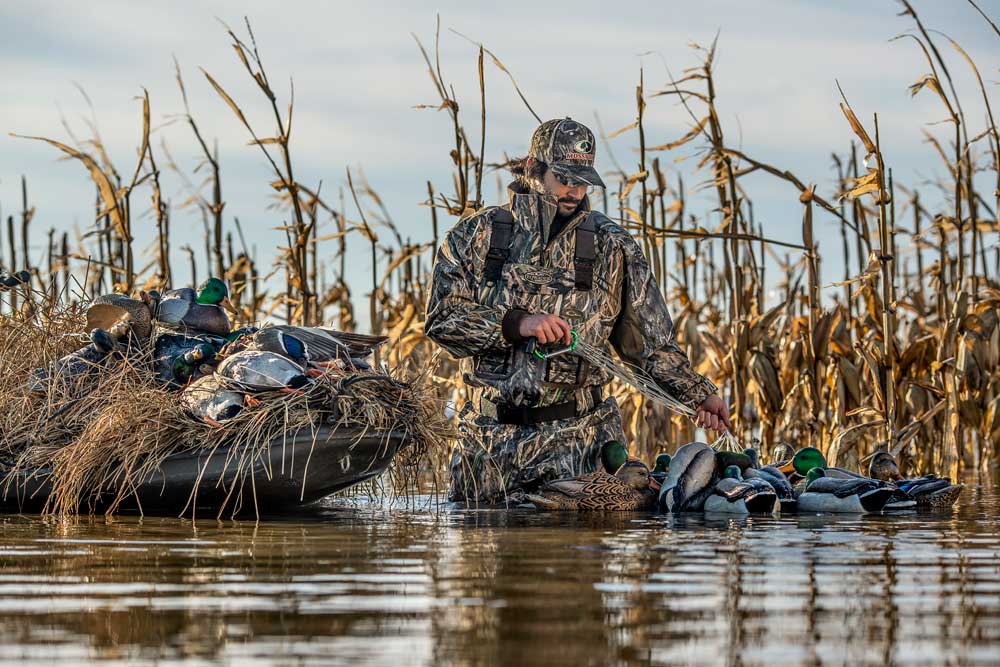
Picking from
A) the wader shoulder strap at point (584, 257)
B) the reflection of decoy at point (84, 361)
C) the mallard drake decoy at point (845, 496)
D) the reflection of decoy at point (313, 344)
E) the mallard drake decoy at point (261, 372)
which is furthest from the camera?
the reflection of decoy at point (84, 361)

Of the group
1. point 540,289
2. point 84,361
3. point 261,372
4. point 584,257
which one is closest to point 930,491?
point 584,257

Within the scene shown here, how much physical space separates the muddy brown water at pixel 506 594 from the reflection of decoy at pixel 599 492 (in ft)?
3.21

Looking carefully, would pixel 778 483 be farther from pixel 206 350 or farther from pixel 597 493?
pixel 206 350

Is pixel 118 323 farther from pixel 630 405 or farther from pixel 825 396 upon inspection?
pixel 825 396

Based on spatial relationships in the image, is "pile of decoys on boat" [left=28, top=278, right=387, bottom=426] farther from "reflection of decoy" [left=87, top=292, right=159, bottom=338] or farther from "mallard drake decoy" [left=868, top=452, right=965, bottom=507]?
"mallard drake decoy" [left=868, top=452, right=965, bottom=507]

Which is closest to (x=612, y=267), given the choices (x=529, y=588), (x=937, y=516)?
(x=937, y=516)

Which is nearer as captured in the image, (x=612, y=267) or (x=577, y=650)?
(x=577, y=650)

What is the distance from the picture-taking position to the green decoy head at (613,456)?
299 inches

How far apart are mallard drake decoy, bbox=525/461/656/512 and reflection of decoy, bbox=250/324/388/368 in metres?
1.14

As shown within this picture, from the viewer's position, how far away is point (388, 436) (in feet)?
23.9

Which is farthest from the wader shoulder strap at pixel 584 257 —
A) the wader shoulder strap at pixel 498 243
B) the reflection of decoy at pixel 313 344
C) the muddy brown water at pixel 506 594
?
the muddy brown water at pixel 506 594

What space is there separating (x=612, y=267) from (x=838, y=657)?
4739 mm

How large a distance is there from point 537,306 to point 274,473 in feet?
4.97

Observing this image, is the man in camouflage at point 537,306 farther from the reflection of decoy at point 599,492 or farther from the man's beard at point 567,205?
the reflection of decoy at point 599,492
